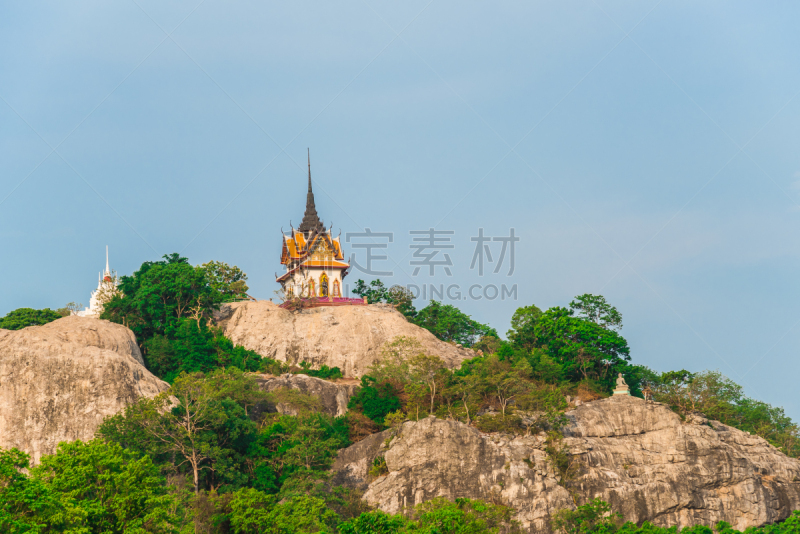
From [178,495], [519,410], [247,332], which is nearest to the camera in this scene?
[178,495]

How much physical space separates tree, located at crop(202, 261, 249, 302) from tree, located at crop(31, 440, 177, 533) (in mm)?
39721

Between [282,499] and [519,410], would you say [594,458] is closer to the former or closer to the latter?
[519,410]

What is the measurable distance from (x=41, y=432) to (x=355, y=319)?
27.7 m

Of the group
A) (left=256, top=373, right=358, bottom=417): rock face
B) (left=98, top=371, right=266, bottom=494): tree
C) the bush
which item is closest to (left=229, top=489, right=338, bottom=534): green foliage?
(left=98, top=371, right=266, bottom=494): tree

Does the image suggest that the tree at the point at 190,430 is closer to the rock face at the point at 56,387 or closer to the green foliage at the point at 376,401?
the rock face at the point at 56,387

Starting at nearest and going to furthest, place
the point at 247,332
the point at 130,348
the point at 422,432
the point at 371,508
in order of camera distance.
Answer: the point at 371,508
the point at 422,432
the point at 130,348
the point at 247,332

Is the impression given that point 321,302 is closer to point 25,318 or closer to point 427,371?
point 427,371

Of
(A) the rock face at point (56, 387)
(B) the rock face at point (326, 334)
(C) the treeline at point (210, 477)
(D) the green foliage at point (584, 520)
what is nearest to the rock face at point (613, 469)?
(D) the green foliage at point (584, 520)

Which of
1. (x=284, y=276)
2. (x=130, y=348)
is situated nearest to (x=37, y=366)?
(x=130, y=348)

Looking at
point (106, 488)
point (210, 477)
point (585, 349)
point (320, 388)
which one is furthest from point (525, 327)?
point (106, 488)

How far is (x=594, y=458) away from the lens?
60.2 metres

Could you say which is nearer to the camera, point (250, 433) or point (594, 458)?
point (250, 433)

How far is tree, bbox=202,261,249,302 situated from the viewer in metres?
80.6

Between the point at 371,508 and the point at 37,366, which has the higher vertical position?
the point at 37,366
